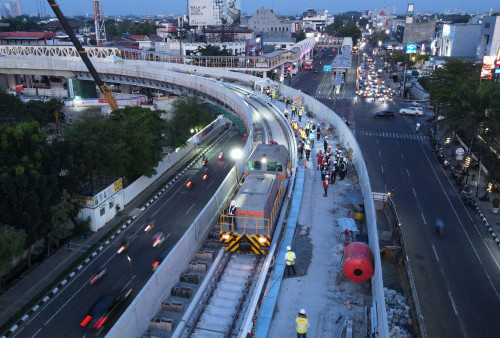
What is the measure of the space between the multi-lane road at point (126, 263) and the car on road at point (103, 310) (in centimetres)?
37

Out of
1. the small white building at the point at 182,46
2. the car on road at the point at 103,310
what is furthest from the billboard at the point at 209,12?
the car on road at the point at 103,310

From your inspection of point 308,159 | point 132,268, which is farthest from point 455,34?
point 132,268

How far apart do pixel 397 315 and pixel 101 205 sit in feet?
69.9

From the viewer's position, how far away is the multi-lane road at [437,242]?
19906 mm

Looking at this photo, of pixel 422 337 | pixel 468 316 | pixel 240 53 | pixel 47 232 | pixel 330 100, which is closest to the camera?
pixel 422 337

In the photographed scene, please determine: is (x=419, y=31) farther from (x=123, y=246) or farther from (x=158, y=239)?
(x=123, y=246)

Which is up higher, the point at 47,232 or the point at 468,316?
the point at 47,232

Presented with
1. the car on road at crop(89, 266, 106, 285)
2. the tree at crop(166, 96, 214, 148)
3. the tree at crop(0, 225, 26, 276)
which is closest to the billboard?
the tree at crop(166, 96, 214, 148)

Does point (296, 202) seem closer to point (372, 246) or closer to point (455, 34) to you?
point (372, 246)

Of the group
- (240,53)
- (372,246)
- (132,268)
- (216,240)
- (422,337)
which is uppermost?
(240,53)

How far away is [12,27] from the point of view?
16112cm

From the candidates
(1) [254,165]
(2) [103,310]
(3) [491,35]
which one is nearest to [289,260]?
(1) [254,165]

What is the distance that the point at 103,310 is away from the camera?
19938 mm

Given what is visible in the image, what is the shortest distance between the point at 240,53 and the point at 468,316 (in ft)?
322
